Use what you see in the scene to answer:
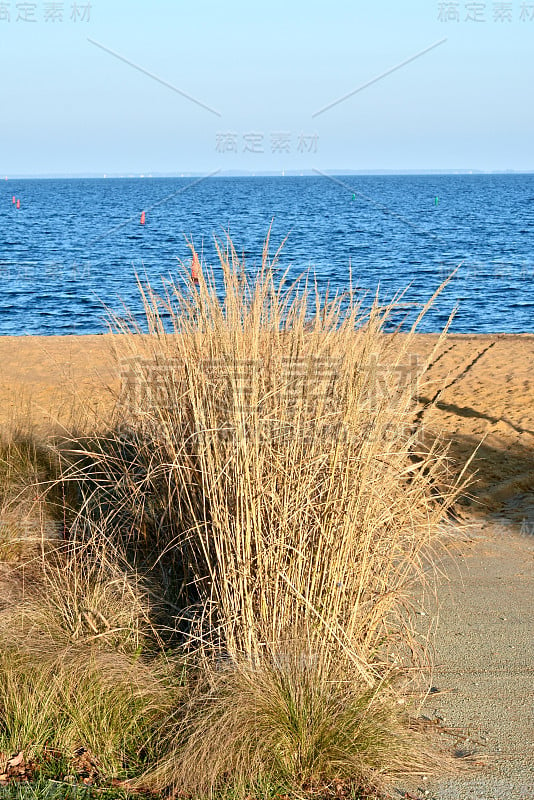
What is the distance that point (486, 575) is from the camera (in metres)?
5.07

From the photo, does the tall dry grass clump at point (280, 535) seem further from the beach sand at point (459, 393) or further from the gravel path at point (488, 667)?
the beach sand at point (459, 393)

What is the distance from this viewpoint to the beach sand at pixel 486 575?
333 cm

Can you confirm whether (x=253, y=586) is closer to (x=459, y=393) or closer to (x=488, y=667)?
(x=488, y=667)

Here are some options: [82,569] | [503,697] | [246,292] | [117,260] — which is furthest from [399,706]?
[117,260]

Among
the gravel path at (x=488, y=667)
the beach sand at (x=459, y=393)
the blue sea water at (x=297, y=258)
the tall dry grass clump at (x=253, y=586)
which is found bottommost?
the blue sea water at (x=297, y=258)

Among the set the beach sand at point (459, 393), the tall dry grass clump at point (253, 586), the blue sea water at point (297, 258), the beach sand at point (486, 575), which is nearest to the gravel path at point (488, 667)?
the beach sand at point (486, 575)

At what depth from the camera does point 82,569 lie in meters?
3.95

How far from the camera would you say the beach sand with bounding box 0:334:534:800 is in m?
3.33

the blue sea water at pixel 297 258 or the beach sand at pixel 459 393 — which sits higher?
the beach sand at pixel 459 393

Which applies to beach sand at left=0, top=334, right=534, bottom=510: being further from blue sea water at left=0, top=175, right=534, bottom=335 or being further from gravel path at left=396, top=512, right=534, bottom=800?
blue sea water at left=0, top=175, right=534, bottom=335

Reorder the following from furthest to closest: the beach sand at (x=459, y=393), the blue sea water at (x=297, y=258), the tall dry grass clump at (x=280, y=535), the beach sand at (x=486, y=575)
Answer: the blue sea water at (x=297, y=258) < the beach sand at (x=459, y=393) < the beach sand at (x=486, y=575) < the tall dry grass clump at (x=280, y=535)

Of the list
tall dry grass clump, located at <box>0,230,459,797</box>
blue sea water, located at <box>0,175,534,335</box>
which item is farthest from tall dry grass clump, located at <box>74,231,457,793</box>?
blue sea water, located at <box>0,175,534,335</box>

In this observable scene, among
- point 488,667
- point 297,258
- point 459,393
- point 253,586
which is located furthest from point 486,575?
point 297,258

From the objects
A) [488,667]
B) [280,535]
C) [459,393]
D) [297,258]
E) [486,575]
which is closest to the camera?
[280,535]
